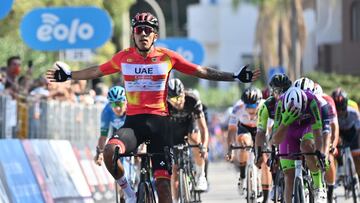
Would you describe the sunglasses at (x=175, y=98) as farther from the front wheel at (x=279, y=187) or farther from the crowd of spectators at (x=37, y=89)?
the crowd of spectators at (x=37, y=89)

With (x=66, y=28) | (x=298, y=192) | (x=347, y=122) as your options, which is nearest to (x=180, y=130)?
(x=347, y=122)

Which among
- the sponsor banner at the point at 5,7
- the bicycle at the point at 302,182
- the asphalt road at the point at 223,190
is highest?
the sponsor banner at the point at 5,7

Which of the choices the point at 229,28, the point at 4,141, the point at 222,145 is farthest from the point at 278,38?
the point at 4,141

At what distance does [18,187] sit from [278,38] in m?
54.9

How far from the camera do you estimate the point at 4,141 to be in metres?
15.7

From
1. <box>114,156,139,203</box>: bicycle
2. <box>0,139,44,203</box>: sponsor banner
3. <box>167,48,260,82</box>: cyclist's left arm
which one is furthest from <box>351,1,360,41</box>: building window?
<box>167,48,260,82</box>: cyclist's left arm

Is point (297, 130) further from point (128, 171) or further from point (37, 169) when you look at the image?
point (37, 169)

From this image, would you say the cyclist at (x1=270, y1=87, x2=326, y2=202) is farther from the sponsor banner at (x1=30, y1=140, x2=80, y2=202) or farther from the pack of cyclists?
the sponsor banner at (x1=30, y1=140, x2=80, y2=202)

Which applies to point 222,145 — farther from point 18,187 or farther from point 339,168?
point 18,187

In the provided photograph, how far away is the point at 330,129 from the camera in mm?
15008

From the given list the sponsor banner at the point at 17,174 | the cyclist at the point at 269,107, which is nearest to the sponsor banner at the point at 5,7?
the sponsor banner at the point at 17,174

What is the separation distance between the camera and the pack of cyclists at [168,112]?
12336mm

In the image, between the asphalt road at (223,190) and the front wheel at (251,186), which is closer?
the front wheel at (251,186)

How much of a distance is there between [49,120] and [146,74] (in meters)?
8.90
